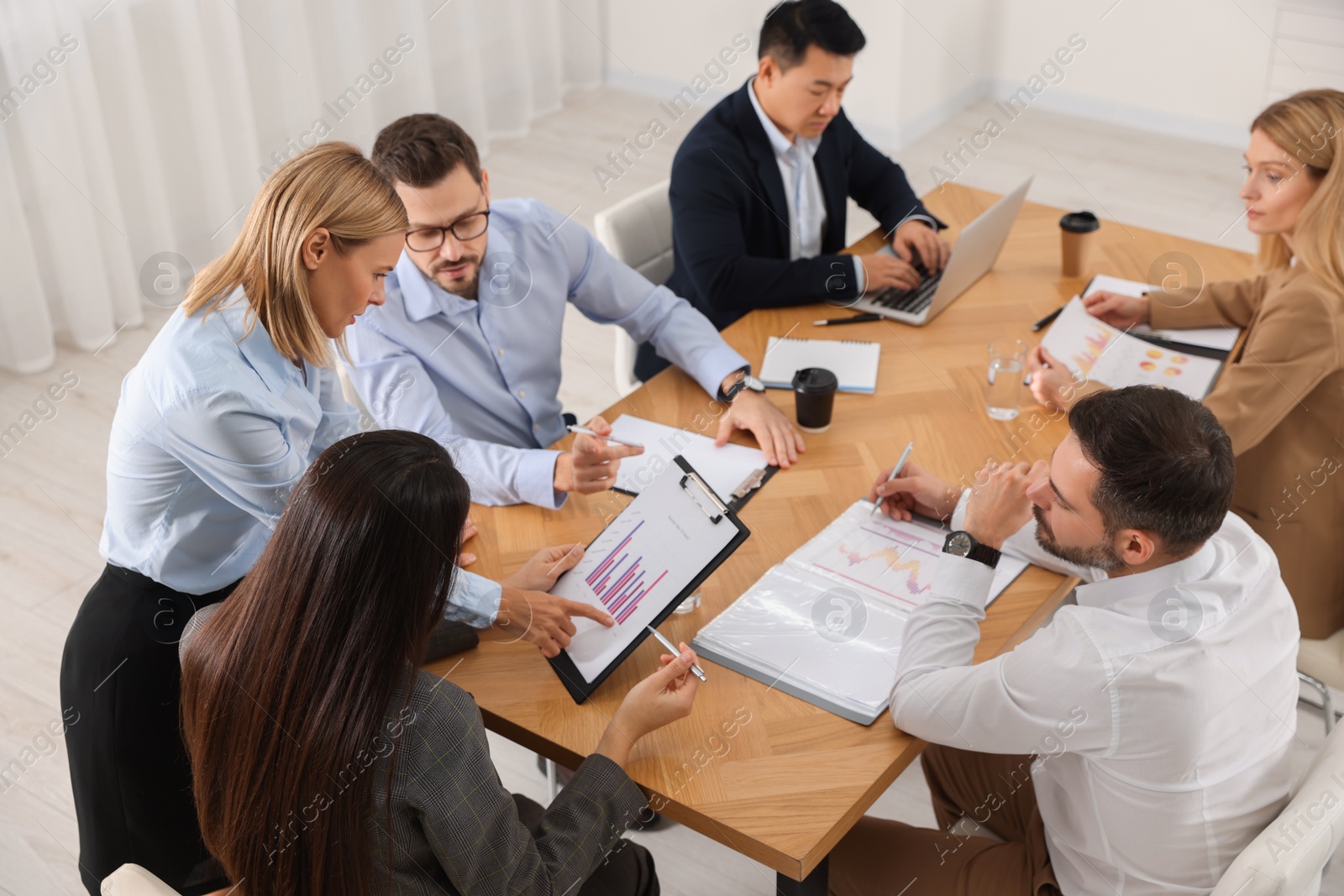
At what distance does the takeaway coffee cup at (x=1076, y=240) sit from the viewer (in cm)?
265

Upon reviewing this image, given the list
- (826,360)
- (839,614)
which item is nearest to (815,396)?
(826,360)

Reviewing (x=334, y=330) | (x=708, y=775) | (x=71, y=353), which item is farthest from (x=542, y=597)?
(x=71, y=353)

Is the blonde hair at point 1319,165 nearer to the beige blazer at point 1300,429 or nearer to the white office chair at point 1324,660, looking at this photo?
the beige blazer at point 1300,429

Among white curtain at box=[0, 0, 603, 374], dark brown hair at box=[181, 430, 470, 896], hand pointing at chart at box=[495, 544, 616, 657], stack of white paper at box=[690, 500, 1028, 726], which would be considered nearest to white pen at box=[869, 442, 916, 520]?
stack of white paper at box=[690, 500, 1028, 726]

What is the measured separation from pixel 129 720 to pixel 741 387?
1.22 metres

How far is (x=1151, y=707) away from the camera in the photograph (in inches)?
56.8

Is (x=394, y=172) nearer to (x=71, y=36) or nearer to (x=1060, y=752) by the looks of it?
(x=1060, y=752)

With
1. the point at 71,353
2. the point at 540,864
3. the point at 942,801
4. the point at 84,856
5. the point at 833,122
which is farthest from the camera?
the point at 71,353

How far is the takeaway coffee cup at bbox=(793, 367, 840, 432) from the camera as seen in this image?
2.15 metres

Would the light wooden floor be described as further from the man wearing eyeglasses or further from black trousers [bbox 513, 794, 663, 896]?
the man wearing eyeglasses

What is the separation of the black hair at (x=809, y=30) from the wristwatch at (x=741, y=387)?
896 mm

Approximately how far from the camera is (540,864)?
1.44 meters

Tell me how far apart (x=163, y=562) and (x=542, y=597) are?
1.92ft

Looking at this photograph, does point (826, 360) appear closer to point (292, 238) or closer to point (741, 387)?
point (741, 387)
